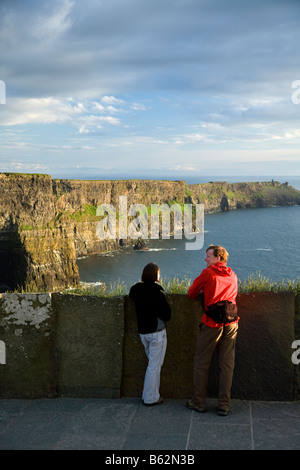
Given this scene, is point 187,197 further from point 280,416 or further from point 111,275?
point 280,416

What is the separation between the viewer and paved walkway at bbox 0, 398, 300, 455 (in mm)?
5352

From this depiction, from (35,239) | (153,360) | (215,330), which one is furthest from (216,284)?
(35,239)

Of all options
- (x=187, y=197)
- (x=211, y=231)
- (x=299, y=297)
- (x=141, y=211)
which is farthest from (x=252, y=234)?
(x=299, y=297)

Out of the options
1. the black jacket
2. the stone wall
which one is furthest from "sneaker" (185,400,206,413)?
the black jacket

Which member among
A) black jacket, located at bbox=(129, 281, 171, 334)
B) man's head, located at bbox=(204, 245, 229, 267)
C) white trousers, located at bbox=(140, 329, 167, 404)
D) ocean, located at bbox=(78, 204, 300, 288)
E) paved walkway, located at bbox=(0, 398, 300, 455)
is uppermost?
man's head, located at bbox=(204, 245, 229, 267)

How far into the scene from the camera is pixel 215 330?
20.2 feet

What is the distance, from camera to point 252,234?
147375 millimetres

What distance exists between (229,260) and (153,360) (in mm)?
92099

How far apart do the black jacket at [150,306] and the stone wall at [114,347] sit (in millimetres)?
473

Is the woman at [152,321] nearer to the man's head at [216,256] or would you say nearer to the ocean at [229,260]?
the man's head at [216,256]

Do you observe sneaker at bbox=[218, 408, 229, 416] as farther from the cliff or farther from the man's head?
the cliff

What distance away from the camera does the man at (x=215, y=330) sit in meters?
6.05

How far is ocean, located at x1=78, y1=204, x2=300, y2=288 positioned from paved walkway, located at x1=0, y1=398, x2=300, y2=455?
6199cm

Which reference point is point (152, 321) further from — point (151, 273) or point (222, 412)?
point (222, 412)
